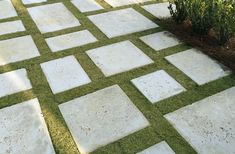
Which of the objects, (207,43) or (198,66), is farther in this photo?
(207,43)

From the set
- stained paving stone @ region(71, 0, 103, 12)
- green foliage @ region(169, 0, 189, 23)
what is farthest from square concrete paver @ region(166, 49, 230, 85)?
stained paving stone @ region(71, 0, 103, 12)

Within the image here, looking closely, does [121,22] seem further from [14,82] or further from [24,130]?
[24,130]

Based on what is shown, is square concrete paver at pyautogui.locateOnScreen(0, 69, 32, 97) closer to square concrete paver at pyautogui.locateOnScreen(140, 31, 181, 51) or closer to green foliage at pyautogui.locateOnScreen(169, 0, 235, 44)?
square concrete paver at pyautogui.locateOnScreen(140, 31, 181, 51)

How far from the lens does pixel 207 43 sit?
3.78 metres

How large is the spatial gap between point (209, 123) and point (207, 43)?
1.49 m

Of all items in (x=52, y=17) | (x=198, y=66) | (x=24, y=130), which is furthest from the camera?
(x=52, y=17)

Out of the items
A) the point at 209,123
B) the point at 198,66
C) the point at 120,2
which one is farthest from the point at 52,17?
the point at 209,123

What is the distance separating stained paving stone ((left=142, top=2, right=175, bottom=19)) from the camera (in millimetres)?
4547

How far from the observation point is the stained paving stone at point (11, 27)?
4073mm

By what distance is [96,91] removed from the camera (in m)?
2.95

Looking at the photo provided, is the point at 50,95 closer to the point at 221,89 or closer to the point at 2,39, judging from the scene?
the point at 2,39

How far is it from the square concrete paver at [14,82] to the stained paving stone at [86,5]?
1.88 metres

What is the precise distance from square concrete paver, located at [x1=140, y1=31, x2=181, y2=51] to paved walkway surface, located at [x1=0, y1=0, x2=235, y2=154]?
0.01 metres

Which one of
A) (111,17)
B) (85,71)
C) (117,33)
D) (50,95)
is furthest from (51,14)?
(50,95)
